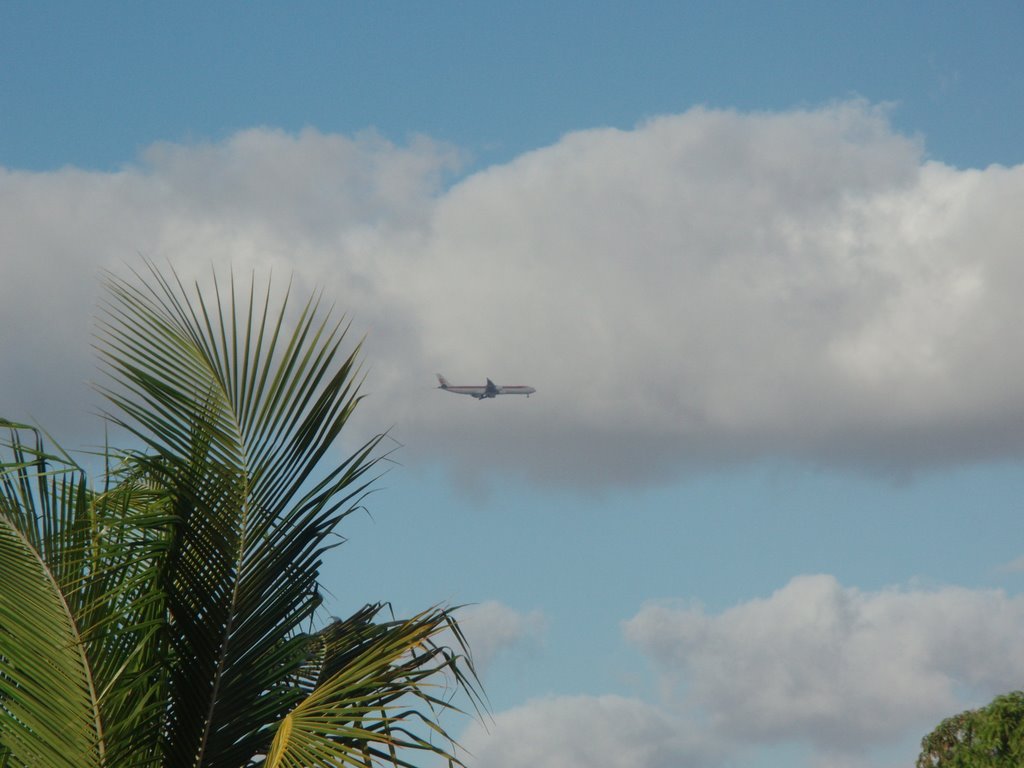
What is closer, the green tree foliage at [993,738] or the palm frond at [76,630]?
the palm frond at [76,630]

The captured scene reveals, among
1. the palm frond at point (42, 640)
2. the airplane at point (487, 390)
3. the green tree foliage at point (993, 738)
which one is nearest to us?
the palm frond at point (42, 640)

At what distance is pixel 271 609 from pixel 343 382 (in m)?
1.16

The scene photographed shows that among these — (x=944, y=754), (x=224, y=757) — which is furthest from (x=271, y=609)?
(x=944, y=754)

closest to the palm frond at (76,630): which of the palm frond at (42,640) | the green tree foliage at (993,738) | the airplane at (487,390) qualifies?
the palm frond at (42,640)

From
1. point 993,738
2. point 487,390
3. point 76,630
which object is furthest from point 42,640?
point 487,390

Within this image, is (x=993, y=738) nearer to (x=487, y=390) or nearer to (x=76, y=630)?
(x=76, y=630)

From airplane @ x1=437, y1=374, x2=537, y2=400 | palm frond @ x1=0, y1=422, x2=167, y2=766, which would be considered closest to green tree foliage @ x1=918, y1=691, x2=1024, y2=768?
palm frond @ x1=0, y1=422, x2=167, y2=766

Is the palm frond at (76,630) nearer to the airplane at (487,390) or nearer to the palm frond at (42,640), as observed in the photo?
the palm frond at (42,640)

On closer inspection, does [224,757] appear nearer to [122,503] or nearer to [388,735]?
[388,735]

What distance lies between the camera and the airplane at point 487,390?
93406mm

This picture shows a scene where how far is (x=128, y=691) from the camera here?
5.54 metres

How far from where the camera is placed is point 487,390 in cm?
9312

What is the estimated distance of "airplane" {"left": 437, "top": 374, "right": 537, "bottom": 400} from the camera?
306ft

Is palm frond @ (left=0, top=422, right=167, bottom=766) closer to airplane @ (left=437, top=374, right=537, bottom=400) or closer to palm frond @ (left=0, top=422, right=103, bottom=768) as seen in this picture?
palm frond @ (left=0, top=422, right=103, bottom=768)
